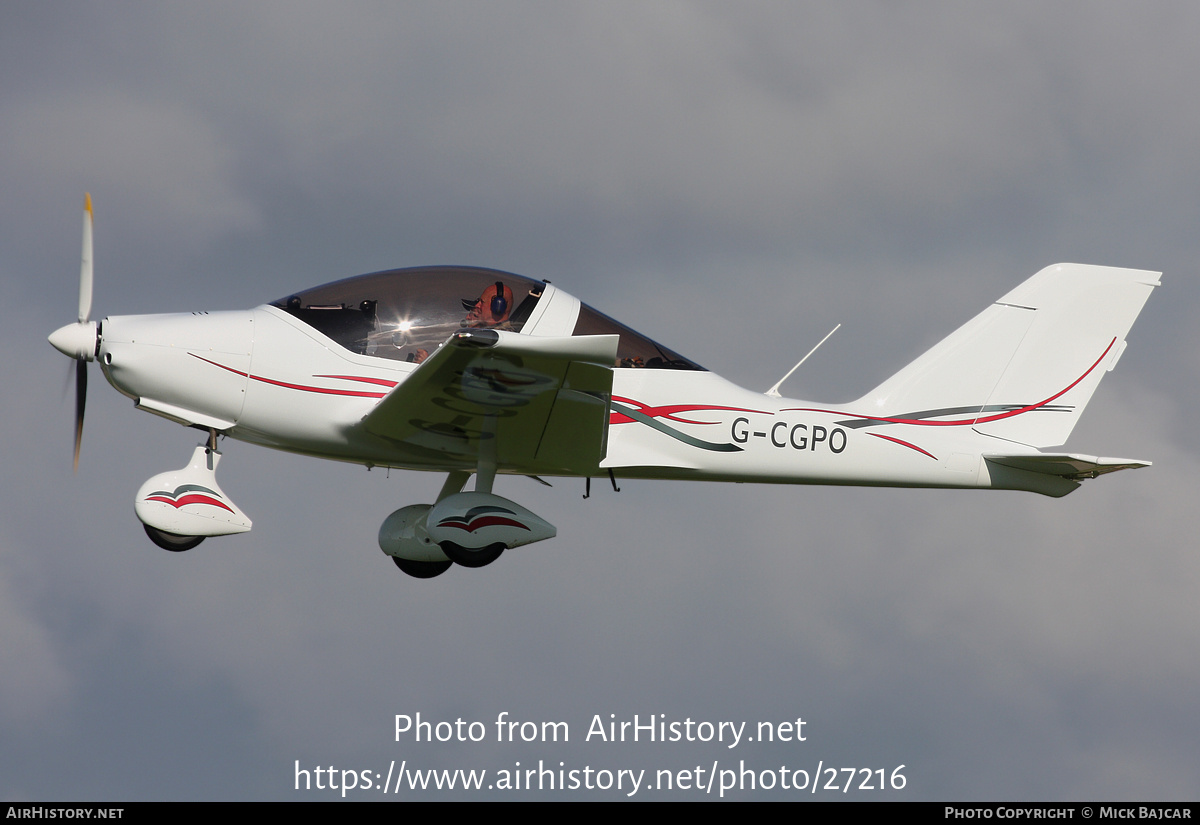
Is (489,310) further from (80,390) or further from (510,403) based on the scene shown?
(80,390)

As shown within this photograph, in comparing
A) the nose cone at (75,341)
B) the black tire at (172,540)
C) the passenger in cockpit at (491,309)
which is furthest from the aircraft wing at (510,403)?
the nose cone at (75,341)

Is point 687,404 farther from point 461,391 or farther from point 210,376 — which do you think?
point 210,376

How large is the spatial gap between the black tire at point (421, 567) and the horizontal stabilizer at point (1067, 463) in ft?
17.0

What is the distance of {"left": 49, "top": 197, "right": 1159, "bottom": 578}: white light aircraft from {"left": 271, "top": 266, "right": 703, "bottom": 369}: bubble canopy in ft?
0.04

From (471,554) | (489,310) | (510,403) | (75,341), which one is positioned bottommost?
(471,554)

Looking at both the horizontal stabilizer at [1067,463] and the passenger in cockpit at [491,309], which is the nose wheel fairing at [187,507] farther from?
the horizontal stabilizer at [1067,463]

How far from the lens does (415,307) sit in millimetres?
9875

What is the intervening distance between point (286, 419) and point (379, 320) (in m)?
1.10

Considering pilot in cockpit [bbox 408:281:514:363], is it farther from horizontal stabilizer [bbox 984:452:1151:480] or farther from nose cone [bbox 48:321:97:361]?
horizontal stabilizer [bbox 984:452:1151:480]

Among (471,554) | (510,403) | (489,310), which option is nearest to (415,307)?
(489,310)

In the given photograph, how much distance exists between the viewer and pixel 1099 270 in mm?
11898

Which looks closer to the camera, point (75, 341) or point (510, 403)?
point (510, 403)

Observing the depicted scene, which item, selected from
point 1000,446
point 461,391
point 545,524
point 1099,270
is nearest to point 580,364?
point 461,391

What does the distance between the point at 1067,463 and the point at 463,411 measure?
211 inches
